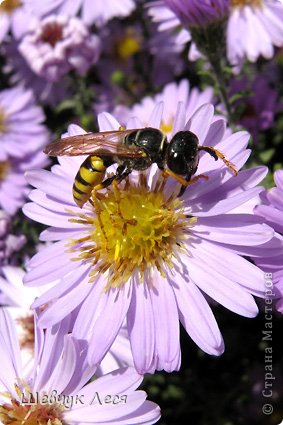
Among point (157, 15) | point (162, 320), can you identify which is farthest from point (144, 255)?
point (157, 15)

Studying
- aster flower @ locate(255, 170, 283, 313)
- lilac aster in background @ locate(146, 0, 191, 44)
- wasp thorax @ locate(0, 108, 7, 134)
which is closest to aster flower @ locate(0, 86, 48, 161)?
wasp thorax @ locate(0, 108, 7, 134)

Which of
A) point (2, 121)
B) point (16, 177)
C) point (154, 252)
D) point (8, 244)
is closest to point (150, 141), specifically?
point (154, 252)

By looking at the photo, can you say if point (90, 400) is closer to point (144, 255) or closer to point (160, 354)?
point (160, 354)

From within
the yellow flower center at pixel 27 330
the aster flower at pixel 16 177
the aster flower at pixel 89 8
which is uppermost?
the aster flower at pixel 89 8

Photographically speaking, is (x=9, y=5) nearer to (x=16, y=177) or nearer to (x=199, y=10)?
(x=16, y=177)

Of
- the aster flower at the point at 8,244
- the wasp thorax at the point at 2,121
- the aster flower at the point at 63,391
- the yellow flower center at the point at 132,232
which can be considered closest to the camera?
the aster flower at the point at 63,391

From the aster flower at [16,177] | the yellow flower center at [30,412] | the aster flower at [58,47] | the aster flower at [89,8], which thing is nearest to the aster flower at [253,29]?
the aster flower at [89,8]

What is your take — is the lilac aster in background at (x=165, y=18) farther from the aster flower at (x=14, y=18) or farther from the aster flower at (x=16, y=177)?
the aster flower at (x=16, y=177)

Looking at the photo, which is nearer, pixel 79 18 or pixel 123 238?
pixel 123 238
